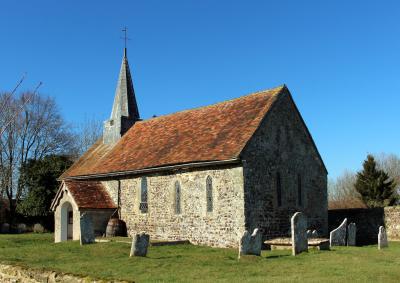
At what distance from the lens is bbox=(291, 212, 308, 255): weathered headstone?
18.6 metres

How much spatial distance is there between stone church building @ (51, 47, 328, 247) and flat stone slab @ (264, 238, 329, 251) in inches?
53.7

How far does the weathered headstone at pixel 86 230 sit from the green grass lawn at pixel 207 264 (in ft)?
3.25

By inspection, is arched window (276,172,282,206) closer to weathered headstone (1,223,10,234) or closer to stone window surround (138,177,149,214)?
stone window surround (138,177,149,214)

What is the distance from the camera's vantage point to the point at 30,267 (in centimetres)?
1352

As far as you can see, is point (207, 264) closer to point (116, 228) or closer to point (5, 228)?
point (116, 228)

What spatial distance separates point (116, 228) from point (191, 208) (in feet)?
18.3

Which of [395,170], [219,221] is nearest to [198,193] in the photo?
[219,221]

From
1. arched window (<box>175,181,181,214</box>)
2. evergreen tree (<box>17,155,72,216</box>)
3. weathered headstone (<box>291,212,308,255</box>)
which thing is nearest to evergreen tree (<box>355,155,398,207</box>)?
arched window (<box>175,181,181,214</box>)

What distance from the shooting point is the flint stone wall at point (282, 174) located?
22.7 m

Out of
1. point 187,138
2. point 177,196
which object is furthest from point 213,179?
point 187,138

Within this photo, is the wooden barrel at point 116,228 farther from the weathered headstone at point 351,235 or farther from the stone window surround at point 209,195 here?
the weathered headstone at point 351,235

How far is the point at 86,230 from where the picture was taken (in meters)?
23.8

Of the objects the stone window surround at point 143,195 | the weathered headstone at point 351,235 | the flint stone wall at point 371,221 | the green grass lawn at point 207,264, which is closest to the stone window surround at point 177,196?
the stone window surround at point 143,195

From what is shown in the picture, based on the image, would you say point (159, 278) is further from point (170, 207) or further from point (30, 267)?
point (170, 207)
